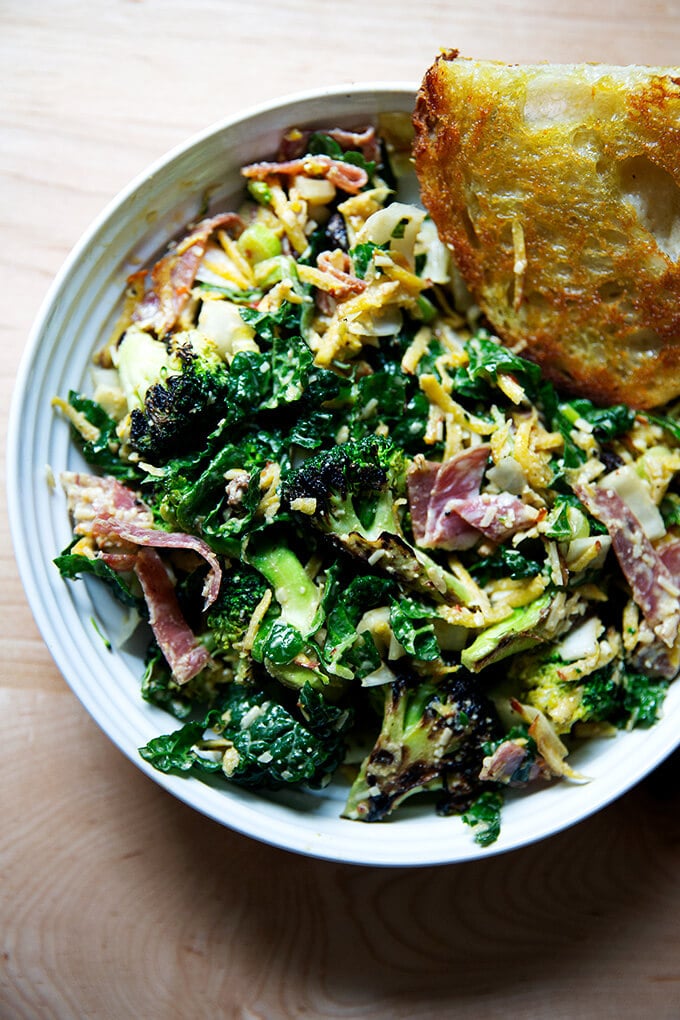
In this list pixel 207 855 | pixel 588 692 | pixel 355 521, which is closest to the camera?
pixel 355 521

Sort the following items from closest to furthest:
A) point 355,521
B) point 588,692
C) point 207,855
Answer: point 355,521, point 588,692, point 207,855

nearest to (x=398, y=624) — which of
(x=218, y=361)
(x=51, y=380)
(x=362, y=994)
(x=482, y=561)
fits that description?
(x=482, y=561)

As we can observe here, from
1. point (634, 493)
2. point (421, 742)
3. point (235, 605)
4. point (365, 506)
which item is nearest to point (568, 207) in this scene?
point (634, 493)

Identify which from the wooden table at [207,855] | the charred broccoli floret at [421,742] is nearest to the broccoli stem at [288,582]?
the charred broccoli floret at [421,742]

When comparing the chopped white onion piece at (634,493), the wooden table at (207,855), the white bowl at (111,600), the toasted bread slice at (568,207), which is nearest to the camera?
the toasted bread slice at (568,207)

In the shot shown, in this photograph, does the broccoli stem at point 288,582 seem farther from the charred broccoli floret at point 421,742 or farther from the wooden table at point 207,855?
the wooden table at point 207,855

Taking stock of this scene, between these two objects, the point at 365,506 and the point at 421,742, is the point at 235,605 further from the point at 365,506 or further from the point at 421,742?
the point at 421,742

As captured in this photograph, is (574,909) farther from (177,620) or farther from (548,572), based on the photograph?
(177,620)
